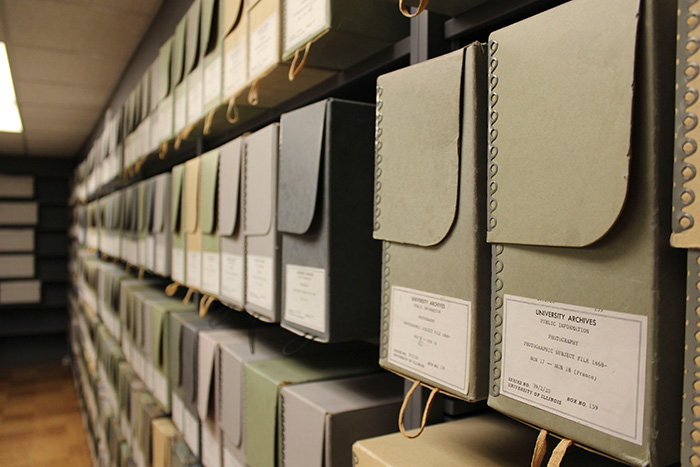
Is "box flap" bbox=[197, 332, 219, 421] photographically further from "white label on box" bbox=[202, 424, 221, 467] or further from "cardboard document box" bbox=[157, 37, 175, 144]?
"cardboard document box" bbox=[157, 37, 175, 144]

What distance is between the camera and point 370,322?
781mm

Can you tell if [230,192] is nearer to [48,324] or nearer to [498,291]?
[498,291]

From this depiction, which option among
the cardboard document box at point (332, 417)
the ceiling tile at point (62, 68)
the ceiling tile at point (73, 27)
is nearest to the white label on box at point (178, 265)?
the cardboard document box at point (332, 417)

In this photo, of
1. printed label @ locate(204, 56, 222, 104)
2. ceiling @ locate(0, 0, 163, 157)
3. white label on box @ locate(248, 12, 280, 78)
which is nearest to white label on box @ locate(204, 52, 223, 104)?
printed label @ locate(204, 56, 222, 104)

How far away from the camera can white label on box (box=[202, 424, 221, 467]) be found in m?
1.19

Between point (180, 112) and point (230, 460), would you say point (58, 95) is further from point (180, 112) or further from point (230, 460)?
point (230, 460)

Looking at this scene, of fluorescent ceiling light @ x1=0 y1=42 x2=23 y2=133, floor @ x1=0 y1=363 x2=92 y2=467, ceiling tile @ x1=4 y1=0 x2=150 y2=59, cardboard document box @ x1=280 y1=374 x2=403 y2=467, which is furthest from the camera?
floor @ x1=0 y1=363 x2=92 y2=467

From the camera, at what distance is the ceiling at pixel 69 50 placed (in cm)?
229

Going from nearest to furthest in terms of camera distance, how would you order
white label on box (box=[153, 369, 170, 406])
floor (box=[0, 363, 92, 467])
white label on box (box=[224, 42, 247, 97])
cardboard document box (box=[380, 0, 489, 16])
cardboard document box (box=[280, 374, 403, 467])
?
cardboard document box (box=[380, 0, 489, 16]), cardboard document box (box=[280, 374, 403, 467]), white label on box (box=[224, 42, 247, 97]), white label on box (box=[153, 369, 170, 406]), floor (box=[0, 363, 92, 467])

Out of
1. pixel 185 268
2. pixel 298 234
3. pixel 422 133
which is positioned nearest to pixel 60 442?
pixel 185 268

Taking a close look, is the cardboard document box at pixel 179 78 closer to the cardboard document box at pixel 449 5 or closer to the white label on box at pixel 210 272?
the white label on box at pixel 210 272

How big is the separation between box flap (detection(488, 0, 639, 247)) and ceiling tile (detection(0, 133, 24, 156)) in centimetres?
558

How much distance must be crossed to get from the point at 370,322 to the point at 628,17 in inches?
21.1

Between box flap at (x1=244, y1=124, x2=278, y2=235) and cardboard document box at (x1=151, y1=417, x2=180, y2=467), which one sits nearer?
box flap at (x1=244, y1=124, x2=278, y2=235)
